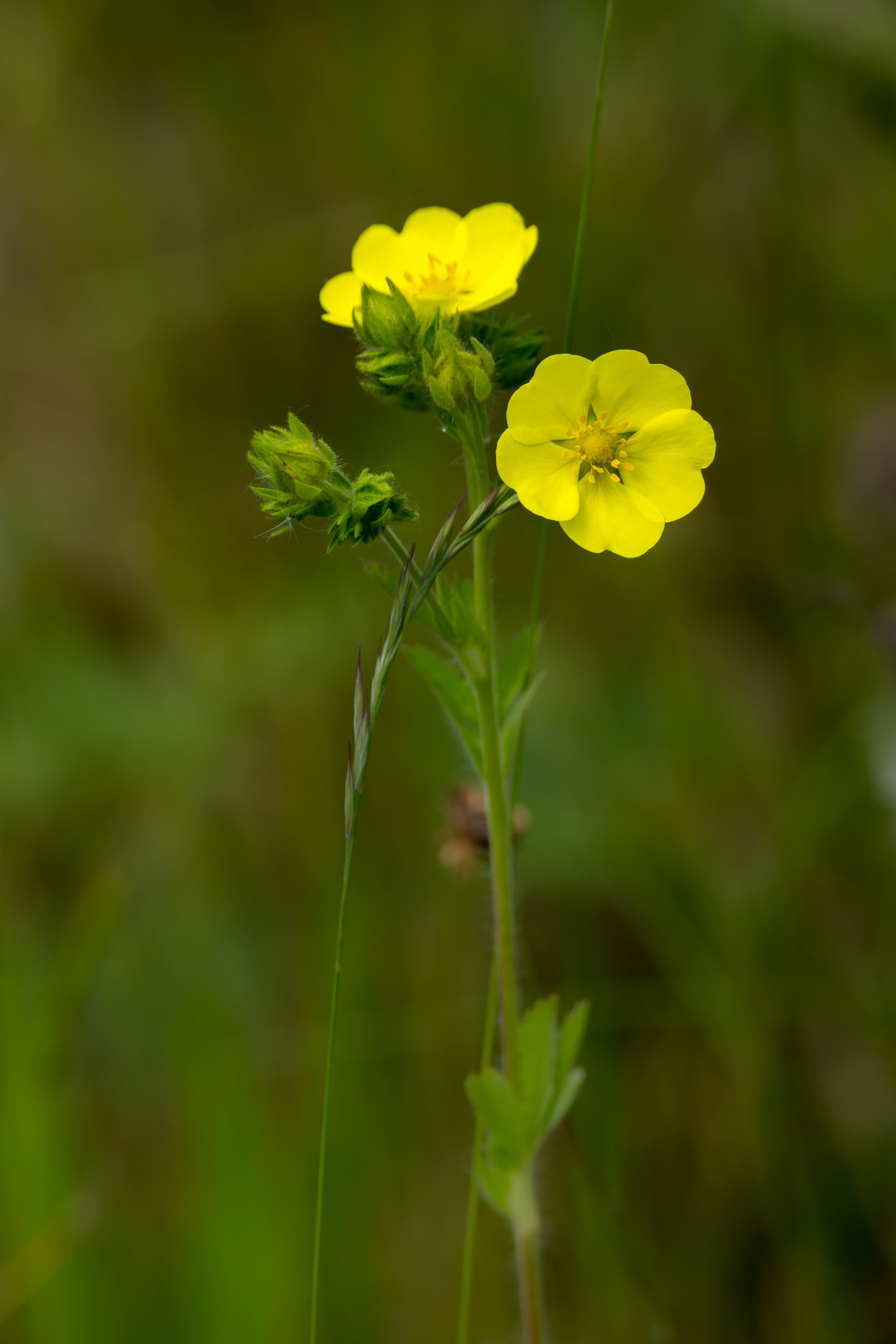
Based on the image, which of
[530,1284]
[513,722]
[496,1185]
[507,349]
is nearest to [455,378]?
[507,349]

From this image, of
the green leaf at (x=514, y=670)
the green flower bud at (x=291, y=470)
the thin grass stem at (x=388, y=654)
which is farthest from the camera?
the green leaf at (x=514, y=670)

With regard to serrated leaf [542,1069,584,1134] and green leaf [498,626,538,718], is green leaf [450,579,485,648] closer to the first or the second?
green leaf [498,626,538,718]

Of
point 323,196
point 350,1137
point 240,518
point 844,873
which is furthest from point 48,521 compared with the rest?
point 844,873

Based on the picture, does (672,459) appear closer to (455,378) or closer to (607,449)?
(607,449)

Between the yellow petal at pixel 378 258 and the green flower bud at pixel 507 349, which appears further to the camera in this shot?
the yellow petal at pixel 378 258

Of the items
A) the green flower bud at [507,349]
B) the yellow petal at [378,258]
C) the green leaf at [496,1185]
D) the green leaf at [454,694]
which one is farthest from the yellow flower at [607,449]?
the green leaf at [496,1185]

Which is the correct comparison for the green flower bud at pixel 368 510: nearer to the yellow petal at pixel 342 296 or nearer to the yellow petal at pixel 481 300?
the yellow petal at pixel 481 300

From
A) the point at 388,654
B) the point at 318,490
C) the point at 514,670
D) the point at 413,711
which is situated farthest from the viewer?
the point at 413,711
